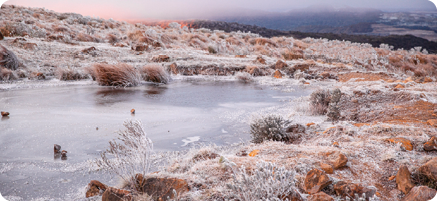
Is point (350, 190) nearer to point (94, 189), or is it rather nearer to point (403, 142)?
point (403, 142)

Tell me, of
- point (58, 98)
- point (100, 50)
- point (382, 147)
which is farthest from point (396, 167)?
point (100, 50)

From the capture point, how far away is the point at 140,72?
9195mm

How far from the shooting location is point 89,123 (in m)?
4.38

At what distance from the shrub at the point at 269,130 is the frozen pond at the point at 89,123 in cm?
31

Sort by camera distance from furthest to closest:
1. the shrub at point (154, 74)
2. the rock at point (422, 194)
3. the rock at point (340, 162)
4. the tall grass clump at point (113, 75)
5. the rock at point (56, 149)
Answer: the shrub at point (154, 74) → the tall grass clump at point (113, 75) → the rock at point (56, 149) → the rock at point (340, 162) → the rock at point (422, 194)

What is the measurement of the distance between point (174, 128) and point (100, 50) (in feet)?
31.3

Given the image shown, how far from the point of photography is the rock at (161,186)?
199 cm

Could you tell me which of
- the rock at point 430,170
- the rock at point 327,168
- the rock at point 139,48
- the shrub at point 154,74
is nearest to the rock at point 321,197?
the rock at point 327,168

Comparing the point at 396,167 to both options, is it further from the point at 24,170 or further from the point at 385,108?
the point at 24,170

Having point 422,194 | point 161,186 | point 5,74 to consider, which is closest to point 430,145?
point 422,194

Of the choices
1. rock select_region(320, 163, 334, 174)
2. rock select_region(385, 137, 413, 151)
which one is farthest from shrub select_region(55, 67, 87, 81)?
rock select_region(385, 137, 413, 151)

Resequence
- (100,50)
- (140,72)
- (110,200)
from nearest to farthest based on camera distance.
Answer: (110,200) < (140,72) < (100,50)

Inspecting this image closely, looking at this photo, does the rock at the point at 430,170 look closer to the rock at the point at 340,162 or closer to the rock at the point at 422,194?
the rock at the point at 422,194

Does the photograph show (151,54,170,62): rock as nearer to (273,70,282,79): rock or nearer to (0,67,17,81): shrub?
(273,70,282,79): rock
